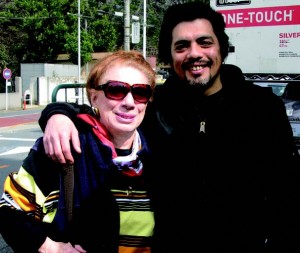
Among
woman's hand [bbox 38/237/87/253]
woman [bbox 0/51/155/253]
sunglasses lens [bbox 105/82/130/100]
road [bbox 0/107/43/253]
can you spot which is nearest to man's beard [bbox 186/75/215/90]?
woman [bbox 0/51/155/253]

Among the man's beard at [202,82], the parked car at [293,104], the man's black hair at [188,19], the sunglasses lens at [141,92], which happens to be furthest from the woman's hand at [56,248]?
the parked car at [293,104]

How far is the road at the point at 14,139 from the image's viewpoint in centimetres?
898

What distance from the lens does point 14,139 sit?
13.9 meters

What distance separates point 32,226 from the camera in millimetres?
1692

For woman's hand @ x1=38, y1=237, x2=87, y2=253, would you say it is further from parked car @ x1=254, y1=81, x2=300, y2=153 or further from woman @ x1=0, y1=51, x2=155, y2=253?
parked car @ x1=254, y1=81, x2=300, y2=153

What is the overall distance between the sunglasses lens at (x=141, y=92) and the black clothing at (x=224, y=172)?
26 centimetres

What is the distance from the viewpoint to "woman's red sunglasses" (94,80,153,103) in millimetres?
1866

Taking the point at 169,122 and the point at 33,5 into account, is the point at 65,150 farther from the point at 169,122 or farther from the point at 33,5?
the point at 33,5

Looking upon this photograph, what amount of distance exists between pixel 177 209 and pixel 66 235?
530mm

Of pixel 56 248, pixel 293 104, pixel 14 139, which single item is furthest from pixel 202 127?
pixel 14 139

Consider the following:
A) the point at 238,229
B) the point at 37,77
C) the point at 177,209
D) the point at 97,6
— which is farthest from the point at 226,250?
the point at 97,6

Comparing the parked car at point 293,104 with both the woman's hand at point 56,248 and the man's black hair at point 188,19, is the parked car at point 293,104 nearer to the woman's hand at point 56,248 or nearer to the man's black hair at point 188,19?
the man's black hair at point 188,19

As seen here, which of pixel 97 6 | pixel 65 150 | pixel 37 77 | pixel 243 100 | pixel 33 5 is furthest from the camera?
pixel 97 6

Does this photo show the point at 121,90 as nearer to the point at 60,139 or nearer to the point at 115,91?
the point at 115,91
